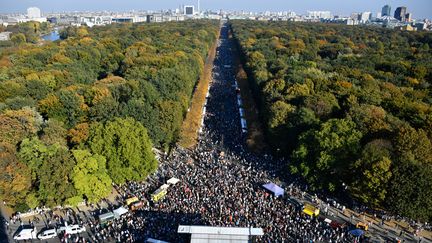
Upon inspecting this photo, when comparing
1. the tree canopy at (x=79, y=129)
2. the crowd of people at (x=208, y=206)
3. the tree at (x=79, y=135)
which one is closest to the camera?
the crowd of people at (x=208, y=206)

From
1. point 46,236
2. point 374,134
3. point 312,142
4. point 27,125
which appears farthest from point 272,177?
point 27,125

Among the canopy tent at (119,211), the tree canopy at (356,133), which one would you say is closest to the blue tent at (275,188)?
the tree canopy at (356,133)

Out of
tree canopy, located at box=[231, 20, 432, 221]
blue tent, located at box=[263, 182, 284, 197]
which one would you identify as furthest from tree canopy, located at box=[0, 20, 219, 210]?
tree canopy, located at box=[231, 20, 432, 221]

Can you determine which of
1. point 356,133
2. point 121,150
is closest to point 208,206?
point 121,150

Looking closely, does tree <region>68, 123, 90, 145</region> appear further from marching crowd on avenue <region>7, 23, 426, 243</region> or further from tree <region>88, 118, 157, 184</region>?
marching crowd on avenue <region>7, 23, 426, 243</region>

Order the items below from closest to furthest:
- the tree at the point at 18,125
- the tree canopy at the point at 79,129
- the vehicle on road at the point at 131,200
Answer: the tree canopy at the point at 79,129 < the vehicle on road at the point at 131,200 < the tree at the point at 18,125

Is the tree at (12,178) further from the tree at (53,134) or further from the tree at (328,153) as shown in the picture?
the tree at (328,153)
